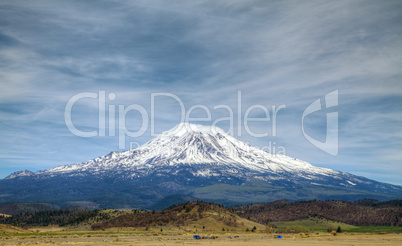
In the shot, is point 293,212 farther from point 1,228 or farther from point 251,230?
point 1,228

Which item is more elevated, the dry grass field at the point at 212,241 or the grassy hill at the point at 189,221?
the dry grass field at the point at 212,241

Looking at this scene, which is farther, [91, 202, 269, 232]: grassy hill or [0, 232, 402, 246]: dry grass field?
[91, 202, 269, 232]: grassy hill

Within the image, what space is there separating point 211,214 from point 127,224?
2466cm

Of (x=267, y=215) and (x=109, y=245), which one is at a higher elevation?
(x=109, y=245)

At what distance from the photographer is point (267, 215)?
178500 millimetres

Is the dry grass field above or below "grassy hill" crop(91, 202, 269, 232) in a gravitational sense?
above

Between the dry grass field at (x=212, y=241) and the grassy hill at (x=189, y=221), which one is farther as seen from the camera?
the grassy hill at (x=189, y=221)

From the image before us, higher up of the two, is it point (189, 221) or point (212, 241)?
point (212, 241)

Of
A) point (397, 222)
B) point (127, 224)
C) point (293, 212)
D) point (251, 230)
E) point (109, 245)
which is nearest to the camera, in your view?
point (109, 245)

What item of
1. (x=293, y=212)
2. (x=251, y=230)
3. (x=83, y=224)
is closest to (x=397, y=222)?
(x=293, y=212)

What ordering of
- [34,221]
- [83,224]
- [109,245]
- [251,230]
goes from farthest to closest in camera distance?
[34,221]
[83,224]
[251,230]
[109,245]

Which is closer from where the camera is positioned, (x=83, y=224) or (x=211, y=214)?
(x=211, y=214)

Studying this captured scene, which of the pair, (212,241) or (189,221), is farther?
(189,221)

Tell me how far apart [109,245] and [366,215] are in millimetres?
135182
